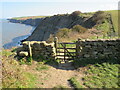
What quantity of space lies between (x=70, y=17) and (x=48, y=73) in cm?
5833

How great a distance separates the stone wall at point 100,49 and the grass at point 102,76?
3.62ft

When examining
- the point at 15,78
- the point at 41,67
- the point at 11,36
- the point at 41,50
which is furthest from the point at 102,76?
the point at 11,36

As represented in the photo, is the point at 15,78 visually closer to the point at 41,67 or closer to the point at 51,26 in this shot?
the point at 41,67

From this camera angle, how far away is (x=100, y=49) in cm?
1088

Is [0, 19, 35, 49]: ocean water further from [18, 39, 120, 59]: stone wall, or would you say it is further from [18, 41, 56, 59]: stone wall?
[18, 39, 120, 59]: stone wall

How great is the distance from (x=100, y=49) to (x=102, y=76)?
287 cm

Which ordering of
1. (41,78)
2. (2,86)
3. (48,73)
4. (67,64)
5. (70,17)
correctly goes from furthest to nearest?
(70,17) → (67,64) → (48,73) → (41,78) → (2,86)

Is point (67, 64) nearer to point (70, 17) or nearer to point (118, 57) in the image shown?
point (118, 57)

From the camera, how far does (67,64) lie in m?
11.5

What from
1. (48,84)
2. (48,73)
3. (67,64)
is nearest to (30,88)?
(48,84)

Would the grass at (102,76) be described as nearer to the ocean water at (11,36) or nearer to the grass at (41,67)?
the grass at (41,67)

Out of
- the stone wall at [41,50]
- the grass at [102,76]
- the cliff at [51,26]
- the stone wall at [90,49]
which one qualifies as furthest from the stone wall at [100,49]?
the cliff at [51,26]

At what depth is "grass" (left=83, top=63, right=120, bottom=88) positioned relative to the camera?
7.99 meters

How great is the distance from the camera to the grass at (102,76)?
7.99m
